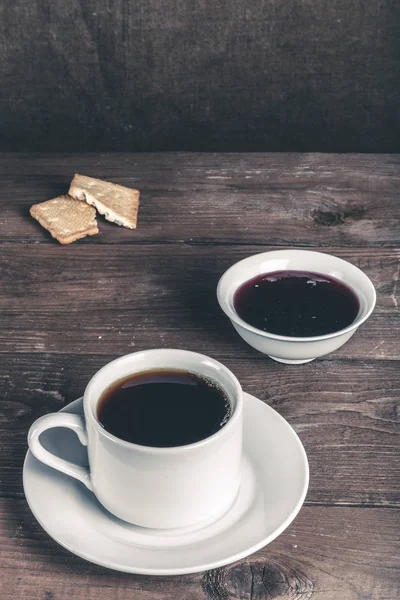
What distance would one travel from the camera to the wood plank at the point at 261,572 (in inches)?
22.4

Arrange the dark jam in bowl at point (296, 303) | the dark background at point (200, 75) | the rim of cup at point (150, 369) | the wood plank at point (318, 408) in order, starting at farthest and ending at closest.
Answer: the dark background at point (200, 75) → the dark jam in bowl at point (296, 303) → the wood plank at point (318, 408) → the rim of cup at point (150, 369)

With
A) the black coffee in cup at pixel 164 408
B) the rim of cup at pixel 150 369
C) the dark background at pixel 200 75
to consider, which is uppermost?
the rim of cup at pixel 150 369

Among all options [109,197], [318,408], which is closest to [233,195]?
[109,197]

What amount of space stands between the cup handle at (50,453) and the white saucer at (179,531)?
2cm

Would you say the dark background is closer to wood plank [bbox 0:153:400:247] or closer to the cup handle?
wood plank [bbox 0:153:400:247]

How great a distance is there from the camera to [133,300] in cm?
94

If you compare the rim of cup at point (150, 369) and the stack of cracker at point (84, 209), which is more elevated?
the rim of cup at point (150, 369)

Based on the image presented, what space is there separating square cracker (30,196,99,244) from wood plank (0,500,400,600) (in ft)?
1.68

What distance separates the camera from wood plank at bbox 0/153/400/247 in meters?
1.08

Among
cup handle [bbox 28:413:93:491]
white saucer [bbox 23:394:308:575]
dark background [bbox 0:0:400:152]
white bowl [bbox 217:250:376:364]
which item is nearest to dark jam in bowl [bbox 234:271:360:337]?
white bowl [bbox 217:250:376:364]

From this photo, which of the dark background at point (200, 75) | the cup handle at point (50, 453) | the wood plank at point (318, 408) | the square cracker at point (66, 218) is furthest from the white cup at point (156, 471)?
the dark background at point (200, 75)

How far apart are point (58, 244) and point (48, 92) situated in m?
0.84

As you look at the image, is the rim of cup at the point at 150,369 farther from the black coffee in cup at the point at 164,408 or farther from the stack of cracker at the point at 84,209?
the stack of cracker at the point at 84,209

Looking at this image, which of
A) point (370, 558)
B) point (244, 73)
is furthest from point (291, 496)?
point (244, 73)
